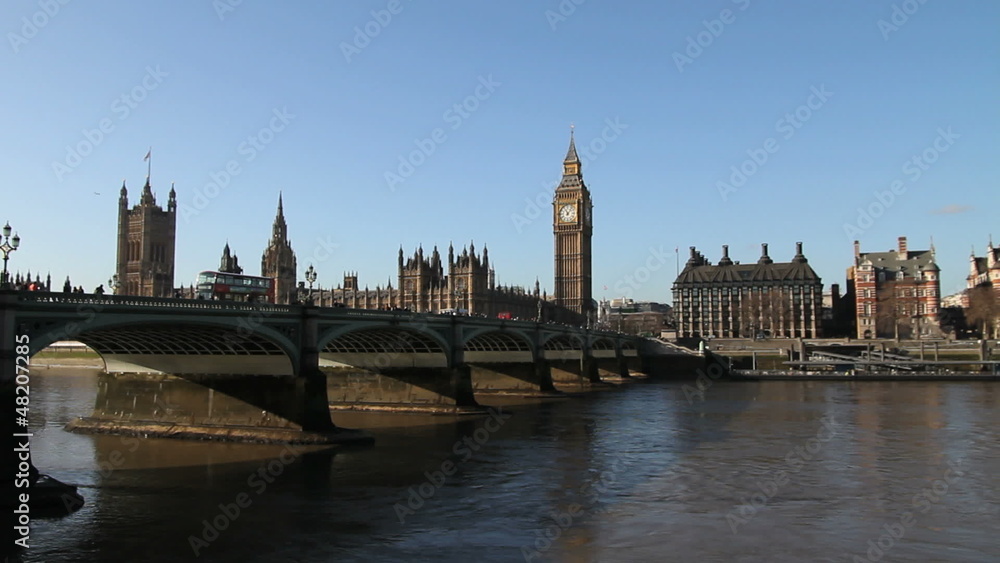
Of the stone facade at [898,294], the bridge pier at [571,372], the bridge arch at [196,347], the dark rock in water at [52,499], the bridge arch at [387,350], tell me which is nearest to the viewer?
the dark rock in water at [52,499]

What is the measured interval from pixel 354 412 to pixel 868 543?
116 ft

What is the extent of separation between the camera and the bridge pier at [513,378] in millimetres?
64812

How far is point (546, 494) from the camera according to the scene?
24906 mm

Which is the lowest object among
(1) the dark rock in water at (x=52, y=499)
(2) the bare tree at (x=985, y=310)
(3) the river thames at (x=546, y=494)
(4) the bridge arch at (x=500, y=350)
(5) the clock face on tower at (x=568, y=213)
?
(3) the river thames at (x=546, y=494)

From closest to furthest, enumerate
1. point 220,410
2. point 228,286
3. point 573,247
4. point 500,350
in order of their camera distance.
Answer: point 220,410 → point 228,286 → point 500,350 → point 573,247

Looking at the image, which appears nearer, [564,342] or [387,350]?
[387,350]

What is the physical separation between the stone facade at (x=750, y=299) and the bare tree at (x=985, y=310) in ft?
92.6

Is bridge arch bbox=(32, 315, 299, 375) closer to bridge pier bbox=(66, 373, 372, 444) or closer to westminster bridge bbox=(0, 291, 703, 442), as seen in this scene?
westminster bridge bbox=(0, 291, 703, 442)

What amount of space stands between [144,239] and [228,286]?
119344 millimetres

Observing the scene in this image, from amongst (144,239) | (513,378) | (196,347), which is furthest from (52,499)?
(144,239)

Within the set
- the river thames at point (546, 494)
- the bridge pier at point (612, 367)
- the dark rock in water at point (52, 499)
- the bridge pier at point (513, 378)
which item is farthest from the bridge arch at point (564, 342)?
the dark rock in water at point (52, 499)

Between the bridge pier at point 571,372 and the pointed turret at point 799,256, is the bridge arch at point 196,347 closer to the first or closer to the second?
the bridge pier at point 571,372

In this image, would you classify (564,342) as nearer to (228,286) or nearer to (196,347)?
(228,286)

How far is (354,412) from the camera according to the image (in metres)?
49.4
